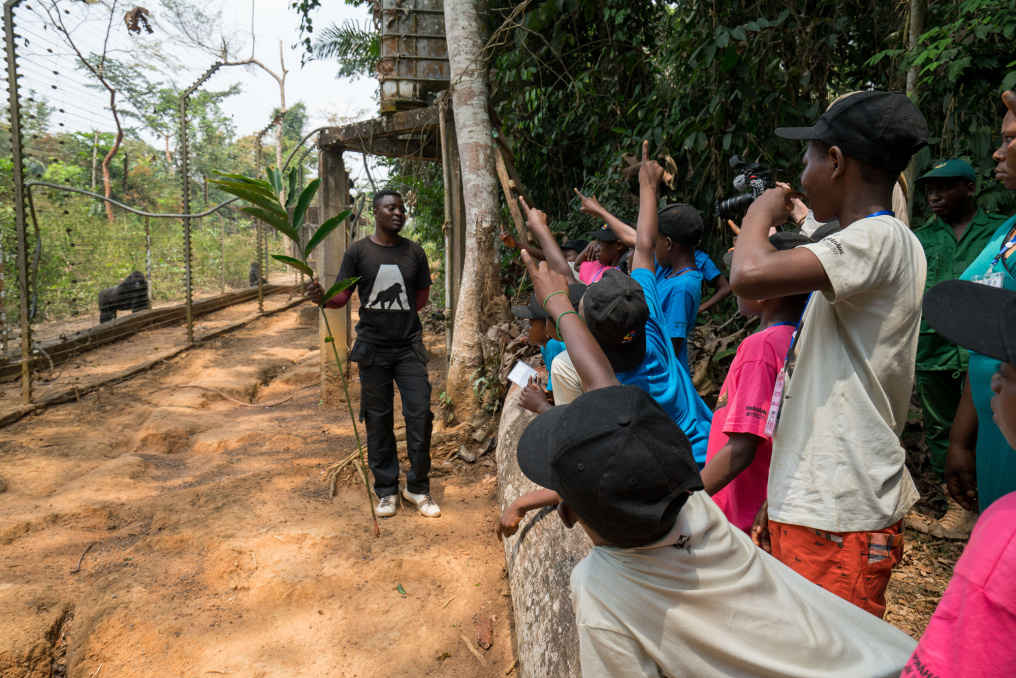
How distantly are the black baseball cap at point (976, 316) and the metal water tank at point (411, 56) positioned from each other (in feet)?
18.7

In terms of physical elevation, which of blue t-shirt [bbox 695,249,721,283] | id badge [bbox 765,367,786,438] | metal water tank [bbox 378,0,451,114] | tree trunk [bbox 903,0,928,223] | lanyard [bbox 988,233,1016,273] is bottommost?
A: id badge [bbox 765,367,786,438]

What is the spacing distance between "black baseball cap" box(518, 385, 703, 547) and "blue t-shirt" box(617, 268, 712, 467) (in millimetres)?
929

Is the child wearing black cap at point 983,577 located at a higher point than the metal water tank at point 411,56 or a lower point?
lower

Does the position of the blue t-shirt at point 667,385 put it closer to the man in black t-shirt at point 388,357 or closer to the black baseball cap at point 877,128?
the black baseball cap at point 877,128

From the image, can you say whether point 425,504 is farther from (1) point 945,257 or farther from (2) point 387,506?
(1) point 945,257

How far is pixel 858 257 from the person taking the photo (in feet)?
4.51

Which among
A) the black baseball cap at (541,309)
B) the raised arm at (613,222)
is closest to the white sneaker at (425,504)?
the black baseball cap at (541,309)

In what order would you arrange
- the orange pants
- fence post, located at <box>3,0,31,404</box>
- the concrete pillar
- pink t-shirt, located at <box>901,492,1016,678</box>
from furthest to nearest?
the concrete pillar < fence post, located at <box>3,0,31,404</box> < the orange pants < pink t-shirt, located at <box>901,492,1016,678</box>

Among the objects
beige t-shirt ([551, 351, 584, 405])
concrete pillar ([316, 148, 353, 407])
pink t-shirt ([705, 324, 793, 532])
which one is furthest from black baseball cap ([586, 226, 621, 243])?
concrete pillar ([316, 148, 353, 407])

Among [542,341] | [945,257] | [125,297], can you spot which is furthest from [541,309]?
[125,297]

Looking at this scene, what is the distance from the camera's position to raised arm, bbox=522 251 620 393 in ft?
5.54

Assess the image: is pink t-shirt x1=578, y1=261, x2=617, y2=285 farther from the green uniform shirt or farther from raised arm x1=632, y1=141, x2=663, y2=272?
the green uniform shirt

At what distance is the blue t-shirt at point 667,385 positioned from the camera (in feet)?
6.90

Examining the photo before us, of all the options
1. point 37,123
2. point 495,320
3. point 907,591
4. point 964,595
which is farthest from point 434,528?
point 37,123
